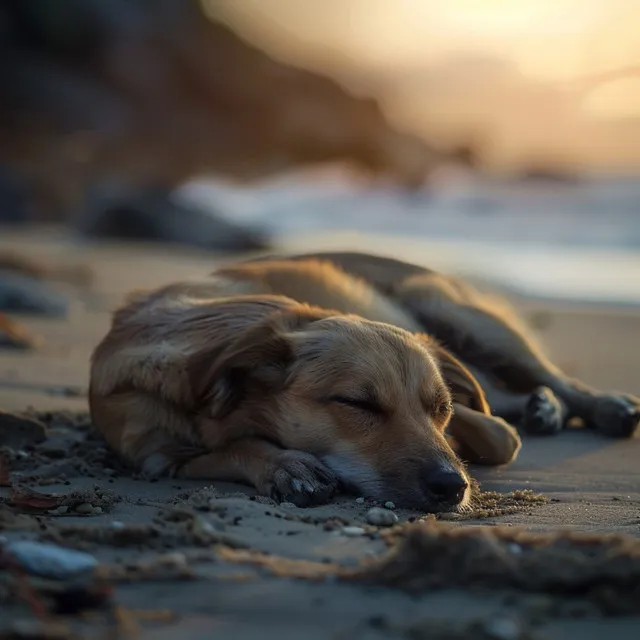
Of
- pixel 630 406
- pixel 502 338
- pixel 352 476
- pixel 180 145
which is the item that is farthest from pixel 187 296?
pixel 180 145

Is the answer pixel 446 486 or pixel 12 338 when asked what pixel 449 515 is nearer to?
pixel 446 486

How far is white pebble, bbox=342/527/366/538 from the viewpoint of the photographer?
3.19 meters

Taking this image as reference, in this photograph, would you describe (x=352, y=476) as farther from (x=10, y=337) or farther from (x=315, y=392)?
(x=10, y=337)

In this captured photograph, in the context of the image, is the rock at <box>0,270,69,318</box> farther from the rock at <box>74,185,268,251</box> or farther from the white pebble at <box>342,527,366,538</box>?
the rock at <box>74,185,268,251</box>

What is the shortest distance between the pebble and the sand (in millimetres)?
44

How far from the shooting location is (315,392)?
421 centimetres

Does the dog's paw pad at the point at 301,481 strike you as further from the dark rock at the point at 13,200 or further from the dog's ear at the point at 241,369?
the dark rock at the point at 13,200

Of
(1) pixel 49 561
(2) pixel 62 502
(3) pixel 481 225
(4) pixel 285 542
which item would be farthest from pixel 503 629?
(3) pixel 481 225

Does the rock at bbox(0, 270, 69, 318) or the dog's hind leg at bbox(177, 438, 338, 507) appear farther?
the rock at bbox(0, 270, 69, 318)

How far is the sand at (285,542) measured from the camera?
2.40 metres

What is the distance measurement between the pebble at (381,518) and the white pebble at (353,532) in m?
0.21

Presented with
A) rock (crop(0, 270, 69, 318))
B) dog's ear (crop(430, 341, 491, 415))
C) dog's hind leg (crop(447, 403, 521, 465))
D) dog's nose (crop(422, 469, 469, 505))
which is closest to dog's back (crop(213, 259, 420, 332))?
dog's ear (crop(430, 341, 491, 415))

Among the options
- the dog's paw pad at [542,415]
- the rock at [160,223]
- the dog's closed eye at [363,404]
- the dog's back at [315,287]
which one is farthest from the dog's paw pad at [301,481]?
the rock at [160,223]

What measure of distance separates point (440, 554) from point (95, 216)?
18.1 metres
